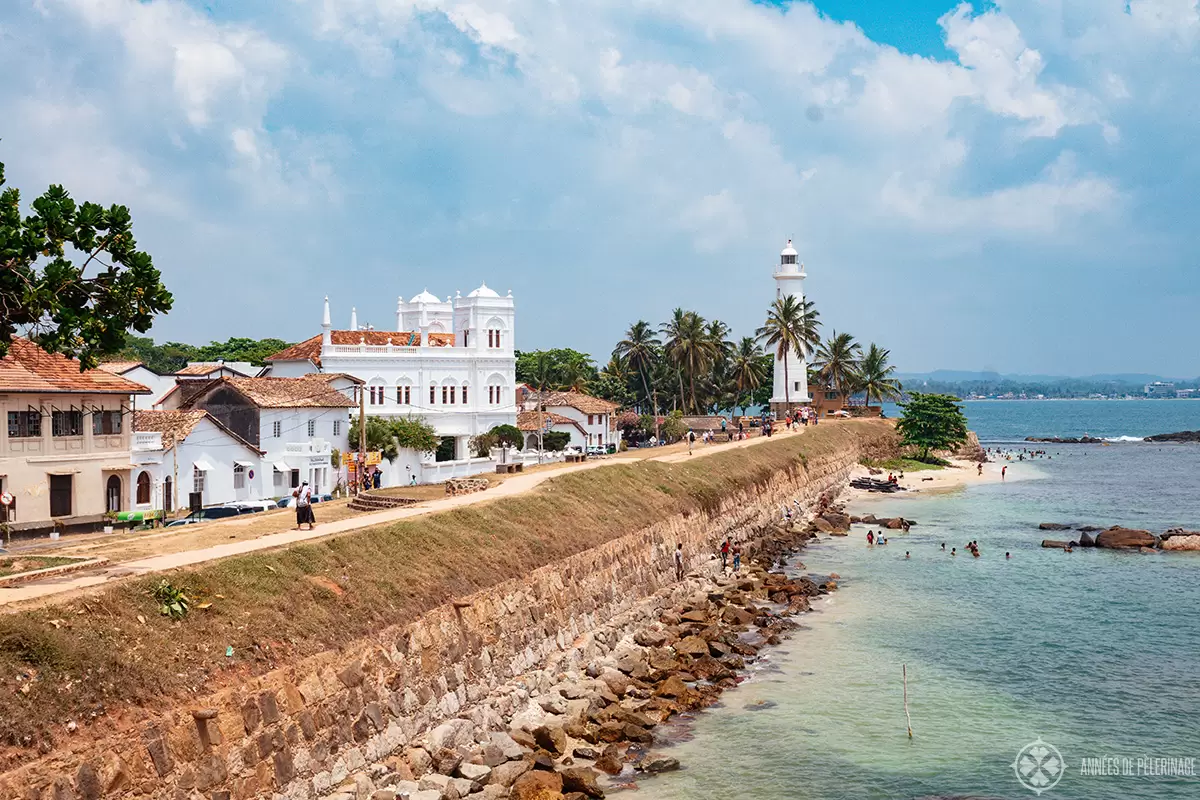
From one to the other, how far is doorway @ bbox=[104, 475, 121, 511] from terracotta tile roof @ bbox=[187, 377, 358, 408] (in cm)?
1396

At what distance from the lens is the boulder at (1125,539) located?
56.1 m

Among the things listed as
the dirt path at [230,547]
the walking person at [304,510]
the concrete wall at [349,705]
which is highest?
the walking person at [304,510]

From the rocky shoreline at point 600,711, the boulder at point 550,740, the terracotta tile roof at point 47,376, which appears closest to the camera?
the rocky shoreline at point 600,711

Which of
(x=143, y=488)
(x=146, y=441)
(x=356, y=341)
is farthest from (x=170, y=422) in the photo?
(x=356, y=341)

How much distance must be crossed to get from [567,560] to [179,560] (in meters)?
13.3

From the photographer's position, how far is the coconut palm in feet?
353

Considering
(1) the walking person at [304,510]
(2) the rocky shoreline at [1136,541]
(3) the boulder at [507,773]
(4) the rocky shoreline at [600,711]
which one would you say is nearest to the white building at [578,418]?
(2) the rocky shoreline at [1136,541]

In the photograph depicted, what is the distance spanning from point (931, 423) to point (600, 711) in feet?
279

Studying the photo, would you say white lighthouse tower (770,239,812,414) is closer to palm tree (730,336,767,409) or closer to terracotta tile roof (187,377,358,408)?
palm tree (730,336,767,409)

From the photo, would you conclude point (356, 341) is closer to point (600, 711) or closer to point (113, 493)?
point (113, 493)

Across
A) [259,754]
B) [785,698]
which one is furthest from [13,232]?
[785,698]

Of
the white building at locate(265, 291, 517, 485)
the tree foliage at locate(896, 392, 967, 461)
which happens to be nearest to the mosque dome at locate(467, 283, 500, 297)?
the white building at locate(265, 291, 517, 485)

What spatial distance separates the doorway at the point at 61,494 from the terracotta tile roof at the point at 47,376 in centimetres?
314

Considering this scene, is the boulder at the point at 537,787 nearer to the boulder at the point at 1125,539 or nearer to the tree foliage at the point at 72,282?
the tree foliage at the point at 72,282
